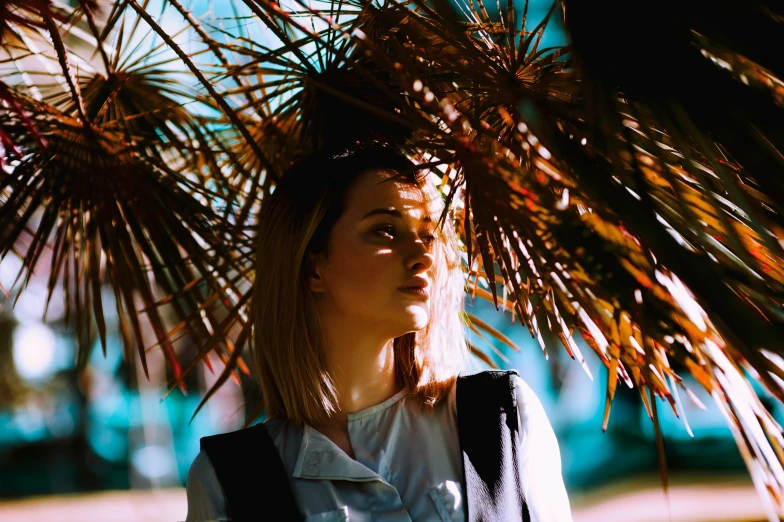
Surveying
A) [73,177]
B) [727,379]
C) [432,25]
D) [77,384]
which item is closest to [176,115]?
[73,177]

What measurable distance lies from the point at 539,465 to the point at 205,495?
1.11 feet

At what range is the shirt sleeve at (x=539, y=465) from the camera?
77 cm

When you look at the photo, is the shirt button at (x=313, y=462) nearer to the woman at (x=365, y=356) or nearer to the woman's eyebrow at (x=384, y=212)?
the woman at (x=365, y=356)

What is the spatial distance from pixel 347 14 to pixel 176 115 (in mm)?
339

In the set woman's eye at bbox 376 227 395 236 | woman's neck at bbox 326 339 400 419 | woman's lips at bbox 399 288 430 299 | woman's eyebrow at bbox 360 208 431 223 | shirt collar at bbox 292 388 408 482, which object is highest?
woman's eyebrow at bbox 360 208 431 223

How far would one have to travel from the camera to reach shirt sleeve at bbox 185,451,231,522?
0.78 metres

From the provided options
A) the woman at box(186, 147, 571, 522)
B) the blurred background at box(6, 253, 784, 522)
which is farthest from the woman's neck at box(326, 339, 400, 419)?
the blurred background at box(6, 253, 784, 522)

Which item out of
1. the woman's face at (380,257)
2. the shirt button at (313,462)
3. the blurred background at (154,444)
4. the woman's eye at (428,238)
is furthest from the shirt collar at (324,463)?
the blurred background at (154,444)

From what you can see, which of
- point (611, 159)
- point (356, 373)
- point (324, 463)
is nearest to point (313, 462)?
point (324, 463)

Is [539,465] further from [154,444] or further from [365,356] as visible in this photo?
[154,444]

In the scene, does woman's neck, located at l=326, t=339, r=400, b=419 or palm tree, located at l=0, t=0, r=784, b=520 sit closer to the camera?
palm tree, located at l=0, t=0, r=784, b=520

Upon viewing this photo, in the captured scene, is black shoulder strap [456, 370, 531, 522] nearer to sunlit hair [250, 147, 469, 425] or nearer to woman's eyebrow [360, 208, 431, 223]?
sunlit hair [250, 147, 469, 425]

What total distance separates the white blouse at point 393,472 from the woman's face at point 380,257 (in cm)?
12

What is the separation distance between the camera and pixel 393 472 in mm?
824
